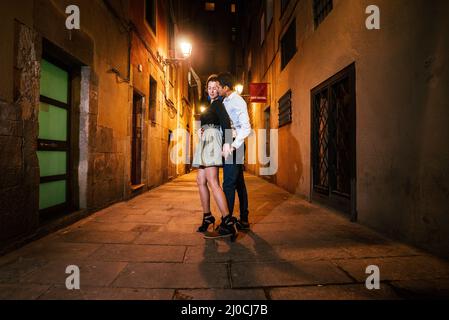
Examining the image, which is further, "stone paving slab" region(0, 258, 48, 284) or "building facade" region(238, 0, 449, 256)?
"building facade" region(238, 0, 449, 256)

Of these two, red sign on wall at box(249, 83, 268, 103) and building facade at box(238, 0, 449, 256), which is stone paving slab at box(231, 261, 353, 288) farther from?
red sign on wall at box(249, 83, 268, 103)

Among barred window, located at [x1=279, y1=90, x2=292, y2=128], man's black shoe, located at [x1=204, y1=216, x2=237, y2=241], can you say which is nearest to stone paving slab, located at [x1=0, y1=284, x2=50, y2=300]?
man's black shoe, located at [x1=204, y1=216, x2=237, y2=241]

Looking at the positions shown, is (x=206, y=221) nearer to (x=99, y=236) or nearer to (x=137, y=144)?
(x=99, y=236)

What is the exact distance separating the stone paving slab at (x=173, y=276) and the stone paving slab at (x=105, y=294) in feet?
0.24

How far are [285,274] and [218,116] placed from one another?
179cm

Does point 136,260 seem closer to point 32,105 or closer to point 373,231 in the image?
point 32,105

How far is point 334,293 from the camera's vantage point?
1831 millimetres

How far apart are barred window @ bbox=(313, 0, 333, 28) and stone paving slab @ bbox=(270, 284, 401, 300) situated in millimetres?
5022

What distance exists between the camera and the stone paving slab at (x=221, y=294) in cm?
178

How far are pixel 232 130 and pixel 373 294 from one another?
2044 millimetres

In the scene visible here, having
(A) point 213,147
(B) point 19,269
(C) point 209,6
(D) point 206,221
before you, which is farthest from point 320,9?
(C) point 209,6

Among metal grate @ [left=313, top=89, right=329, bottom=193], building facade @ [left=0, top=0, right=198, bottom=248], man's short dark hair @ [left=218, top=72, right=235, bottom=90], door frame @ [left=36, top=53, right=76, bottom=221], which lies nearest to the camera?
building facade @ [left=0, top=0, right=198, bottom=248]

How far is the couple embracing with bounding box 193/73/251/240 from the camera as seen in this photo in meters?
3.10

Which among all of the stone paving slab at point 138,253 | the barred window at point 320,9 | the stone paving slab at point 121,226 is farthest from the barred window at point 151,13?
the stone paving slab at point 138,253
